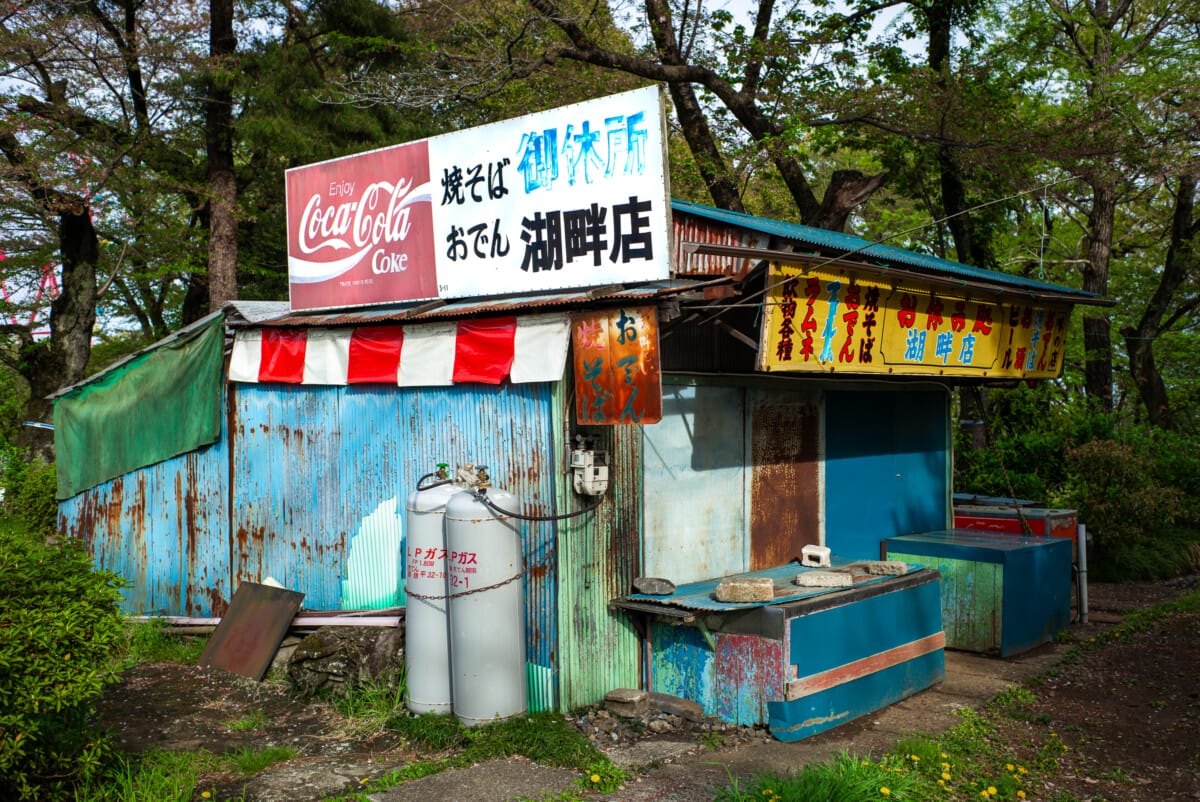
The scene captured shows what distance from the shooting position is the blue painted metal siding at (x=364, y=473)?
768cm

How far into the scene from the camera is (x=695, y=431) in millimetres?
8680

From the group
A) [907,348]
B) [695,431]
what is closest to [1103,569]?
[907,348]

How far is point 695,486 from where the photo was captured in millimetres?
8656

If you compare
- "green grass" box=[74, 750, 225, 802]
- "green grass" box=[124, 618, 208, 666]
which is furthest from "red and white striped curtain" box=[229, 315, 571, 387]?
"green grass" box=[74, 750, 225, 802]

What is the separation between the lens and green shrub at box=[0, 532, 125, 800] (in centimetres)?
511

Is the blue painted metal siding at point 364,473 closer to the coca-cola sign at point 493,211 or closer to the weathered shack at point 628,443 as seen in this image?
the weathered shack at point 628,443

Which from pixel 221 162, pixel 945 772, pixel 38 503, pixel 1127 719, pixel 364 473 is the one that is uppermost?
pixel 221 162

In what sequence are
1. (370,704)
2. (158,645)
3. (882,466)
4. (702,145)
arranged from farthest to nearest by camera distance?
(702,145)
(882,466)
(158,645)
(370,704)

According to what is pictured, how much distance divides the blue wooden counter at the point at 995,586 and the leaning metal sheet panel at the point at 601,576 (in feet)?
13.4

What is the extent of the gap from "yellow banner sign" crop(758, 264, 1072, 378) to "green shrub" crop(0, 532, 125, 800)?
5.08 meters

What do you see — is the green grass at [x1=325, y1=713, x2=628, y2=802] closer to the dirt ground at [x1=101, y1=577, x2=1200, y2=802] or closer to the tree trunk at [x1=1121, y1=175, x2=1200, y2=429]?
the dirt ground at [x1=101, y1=577, x2=1200, y2=802]

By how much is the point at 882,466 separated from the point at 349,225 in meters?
6.67

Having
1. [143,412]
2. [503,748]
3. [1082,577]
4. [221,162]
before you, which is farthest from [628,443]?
[221,162]

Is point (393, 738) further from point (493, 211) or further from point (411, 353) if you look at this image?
point (493, 211)
